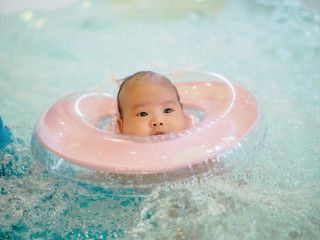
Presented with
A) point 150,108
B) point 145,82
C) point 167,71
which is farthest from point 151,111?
point 167,71

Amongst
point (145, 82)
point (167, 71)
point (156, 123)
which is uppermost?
point (145, 82)

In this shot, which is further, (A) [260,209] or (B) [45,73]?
(B) [45,73]

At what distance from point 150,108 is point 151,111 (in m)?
0.02

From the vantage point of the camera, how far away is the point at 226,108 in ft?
6.73

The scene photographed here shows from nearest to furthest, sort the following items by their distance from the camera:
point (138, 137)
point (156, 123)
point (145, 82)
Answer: point (138, 137), point (156, 123), point (145, 82)

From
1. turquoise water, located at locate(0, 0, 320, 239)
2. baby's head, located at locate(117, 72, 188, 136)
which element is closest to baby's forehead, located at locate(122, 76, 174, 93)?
baby's head, located at locate(117, 72, 188, 136)

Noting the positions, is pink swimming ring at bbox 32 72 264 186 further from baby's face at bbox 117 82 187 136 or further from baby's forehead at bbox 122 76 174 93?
baby's forehead at bbox 122 76 174 93

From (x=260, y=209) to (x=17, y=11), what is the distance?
4.41 meters

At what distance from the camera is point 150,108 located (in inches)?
79.3

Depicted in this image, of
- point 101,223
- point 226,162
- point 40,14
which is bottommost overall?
point 40,14

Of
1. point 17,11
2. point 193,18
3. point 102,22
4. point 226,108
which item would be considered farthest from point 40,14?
point 226,108

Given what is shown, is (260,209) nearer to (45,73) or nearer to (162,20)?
(45,73)

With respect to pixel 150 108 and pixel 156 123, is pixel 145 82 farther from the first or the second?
pixel 156 123

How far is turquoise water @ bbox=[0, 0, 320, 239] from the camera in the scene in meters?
1.70
